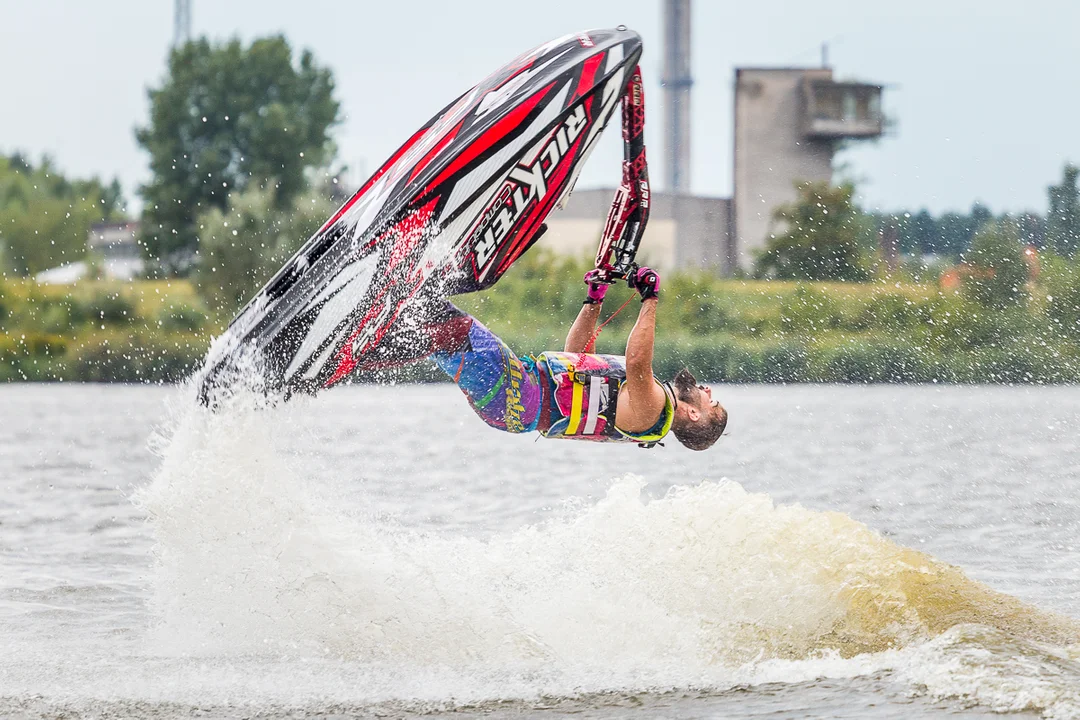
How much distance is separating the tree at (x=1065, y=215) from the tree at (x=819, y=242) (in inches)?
238

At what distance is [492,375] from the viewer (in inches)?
249

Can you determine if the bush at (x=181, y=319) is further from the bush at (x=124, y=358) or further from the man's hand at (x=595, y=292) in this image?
the man's hand at (x=595, y=292)

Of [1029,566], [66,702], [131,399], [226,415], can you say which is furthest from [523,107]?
[131,399]

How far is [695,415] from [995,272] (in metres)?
30.6

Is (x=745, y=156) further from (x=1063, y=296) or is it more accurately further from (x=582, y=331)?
(x=582, y=331)

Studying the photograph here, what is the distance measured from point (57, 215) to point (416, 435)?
31687 mm

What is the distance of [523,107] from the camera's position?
6141 mm

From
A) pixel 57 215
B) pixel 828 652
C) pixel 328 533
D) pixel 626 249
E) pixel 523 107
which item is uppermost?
pixel 57 215

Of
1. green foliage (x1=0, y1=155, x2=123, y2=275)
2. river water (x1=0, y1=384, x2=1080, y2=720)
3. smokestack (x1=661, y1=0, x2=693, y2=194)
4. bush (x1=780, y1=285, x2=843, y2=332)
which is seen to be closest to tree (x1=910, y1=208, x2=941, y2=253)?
bush (x1=780, y1=285, x2=843, y2=332)

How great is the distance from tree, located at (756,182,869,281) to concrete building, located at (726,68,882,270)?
2.10 metres

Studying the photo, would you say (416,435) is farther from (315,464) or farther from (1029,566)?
(1029,566)

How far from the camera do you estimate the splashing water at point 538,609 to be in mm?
5754

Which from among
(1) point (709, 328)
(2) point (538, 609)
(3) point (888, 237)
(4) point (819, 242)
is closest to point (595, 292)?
(2) point (538, 609)

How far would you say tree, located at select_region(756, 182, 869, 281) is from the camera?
1407 inches
